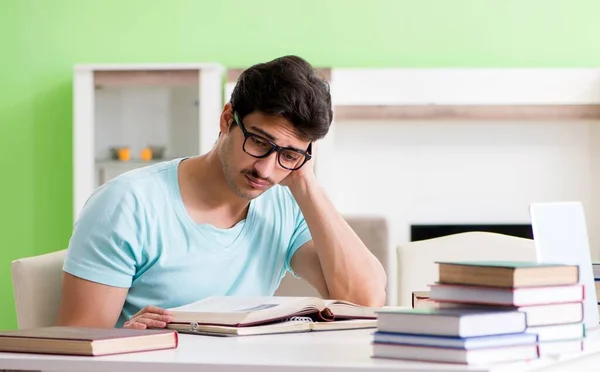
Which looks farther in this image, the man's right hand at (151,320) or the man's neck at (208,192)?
the man's neck at (208,192)

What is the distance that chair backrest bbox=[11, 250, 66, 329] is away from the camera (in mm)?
1902

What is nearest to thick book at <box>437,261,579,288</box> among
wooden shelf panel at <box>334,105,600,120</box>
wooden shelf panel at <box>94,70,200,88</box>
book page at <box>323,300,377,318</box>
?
book page at <box>323,300,377,318</box>

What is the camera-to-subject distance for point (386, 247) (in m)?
3.41

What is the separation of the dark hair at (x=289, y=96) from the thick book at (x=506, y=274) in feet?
2.16

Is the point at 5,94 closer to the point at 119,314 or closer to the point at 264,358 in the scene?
the point at 119,314

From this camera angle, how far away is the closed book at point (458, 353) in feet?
3.90

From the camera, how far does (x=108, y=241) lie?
6.04ft

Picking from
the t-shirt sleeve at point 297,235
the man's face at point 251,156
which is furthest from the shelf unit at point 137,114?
the man's face at point 251,156

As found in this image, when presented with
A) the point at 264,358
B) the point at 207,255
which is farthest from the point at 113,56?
the point at 264,358

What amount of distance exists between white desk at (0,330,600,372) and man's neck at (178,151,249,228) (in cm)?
58

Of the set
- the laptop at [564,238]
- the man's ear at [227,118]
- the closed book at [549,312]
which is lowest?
the closed book at [549,312]

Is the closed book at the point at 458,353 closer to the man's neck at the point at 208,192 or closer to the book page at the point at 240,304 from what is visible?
the book page at the point at 240,304

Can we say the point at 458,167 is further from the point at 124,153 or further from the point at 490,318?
the point at 490,318

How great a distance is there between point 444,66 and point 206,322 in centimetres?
311
